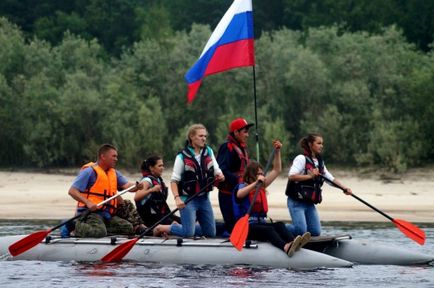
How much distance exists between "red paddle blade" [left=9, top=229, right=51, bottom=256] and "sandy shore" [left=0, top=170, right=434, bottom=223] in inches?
337

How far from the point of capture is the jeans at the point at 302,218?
15.4 m

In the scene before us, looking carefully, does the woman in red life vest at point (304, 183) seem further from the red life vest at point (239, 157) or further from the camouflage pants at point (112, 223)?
the camouflage pants at point (112, 223)

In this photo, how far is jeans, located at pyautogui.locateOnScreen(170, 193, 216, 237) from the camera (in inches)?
603

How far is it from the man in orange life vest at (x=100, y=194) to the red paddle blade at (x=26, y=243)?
0.49m

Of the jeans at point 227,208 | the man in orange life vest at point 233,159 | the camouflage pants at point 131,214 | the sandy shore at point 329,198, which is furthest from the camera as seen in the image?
the sandy shore at point 329,198

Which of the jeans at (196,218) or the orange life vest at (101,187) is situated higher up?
the orange life vest at (101,187)

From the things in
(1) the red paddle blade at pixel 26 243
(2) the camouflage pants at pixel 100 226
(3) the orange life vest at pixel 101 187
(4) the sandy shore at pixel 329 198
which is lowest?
(4) the sandy shore at pixel 329 198

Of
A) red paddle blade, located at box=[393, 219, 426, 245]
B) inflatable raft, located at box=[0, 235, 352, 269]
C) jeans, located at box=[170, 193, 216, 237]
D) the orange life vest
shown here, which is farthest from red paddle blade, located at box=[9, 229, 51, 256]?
red paddle blade, located at box=[393, 219, 426, 245]

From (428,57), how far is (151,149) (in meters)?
9.77

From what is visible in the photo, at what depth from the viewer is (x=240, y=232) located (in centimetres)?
1459

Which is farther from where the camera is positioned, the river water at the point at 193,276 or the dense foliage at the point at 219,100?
the dense foliage at the point at 219,100

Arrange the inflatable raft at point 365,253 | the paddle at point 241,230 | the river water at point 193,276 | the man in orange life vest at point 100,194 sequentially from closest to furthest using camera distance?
the river water at point 193,276 → the paddle at point 241,230 → the man in orange life vest at point 100,194 → the inflatable raft at point 365,253

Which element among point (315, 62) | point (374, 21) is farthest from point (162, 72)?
point (374, 21)

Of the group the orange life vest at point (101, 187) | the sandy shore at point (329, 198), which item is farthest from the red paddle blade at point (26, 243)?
the sandy shore at point (329, 198)
